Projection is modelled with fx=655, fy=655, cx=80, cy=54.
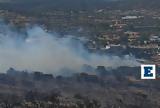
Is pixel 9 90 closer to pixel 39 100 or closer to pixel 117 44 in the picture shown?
pixel 39 100

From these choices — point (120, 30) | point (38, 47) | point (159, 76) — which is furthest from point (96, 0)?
point (159, 76)

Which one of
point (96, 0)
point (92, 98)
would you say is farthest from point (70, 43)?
point (96, 0)

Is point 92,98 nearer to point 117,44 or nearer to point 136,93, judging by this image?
point 136,93

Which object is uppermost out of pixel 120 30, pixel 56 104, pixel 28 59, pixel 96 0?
pixel 96 0

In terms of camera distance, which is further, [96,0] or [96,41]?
[96,0]

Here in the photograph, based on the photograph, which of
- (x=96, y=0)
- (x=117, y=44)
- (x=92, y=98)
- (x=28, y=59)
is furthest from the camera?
(x=96, y=0)

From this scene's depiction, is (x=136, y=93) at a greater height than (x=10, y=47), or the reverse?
(x=10, y=47)

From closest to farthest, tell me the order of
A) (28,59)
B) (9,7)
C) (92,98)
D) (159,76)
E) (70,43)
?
1. (92,98)
2. (159,76)
3. (28,59)
4. (70,43)
5. (9,7)
